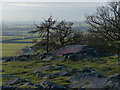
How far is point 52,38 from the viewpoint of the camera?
3569 cm

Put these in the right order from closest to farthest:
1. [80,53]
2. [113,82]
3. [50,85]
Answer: [113,82], [50,85], [80,53]

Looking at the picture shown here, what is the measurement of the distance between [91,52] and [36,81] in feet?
28.7

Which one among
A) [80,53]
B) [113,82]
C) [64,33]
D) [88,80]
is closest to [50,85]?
[88,80]

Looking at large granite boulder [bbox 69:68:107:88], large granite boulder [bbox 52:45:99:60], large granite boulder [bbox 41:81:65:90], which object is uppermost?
large granite boulder [bbox 52:45:99:60]

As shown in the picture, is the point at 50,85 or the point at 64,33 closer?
the point at 50,85

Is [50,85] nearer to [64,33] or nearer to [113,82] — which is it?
[113,82]

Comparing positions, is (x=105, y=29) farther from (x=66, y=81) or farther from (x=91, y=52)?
(x=66, y=81)

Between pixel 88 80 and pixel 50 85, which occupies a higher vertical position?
pixel 88 80

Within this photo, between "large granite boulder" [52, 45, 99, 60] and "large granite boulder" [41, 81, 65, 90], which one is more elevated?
"large granite boulder" [52, 45, 99, 60]

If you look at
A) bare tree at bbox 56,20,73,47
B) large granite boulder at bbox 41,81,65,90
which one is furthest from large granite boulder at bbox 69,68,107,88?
bare tree at bbox 56,20,73,47

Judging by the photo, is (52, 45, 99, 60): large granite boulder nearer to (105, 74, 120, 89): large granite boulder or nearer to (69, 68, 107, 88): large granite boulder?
(69, 68, 107, 88): large granite boulder

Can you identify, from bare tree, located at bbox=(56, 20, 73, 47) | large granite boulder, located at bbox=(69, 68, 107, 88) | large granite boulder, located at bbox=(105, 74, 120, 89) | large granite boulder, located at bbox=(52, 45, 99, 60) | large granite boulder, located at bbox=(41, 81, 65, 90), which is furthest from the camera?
bare tree, located at bbox=(56, 20, 73, 47)

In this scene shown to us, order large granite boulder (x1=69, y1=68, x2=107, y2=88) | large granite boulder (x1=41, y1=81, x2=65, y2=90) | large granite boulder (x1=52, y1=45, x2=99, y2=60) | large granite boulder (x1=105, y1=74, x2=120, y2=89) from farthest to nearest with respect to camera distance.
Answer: large granite boulder (x1=52, y1=45, x2=99, y2=60) → large granite boulder (x1=41, y1=81, x2=65, y2=90) → large granite boulder (x1=69, y1=68, x2=107, y2=88) → large granite boulder (x1=105, y1=74, x2=120, y2=89)

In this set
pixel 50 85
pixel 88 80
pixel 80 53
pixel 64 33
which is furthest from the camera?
pixel 64 33
